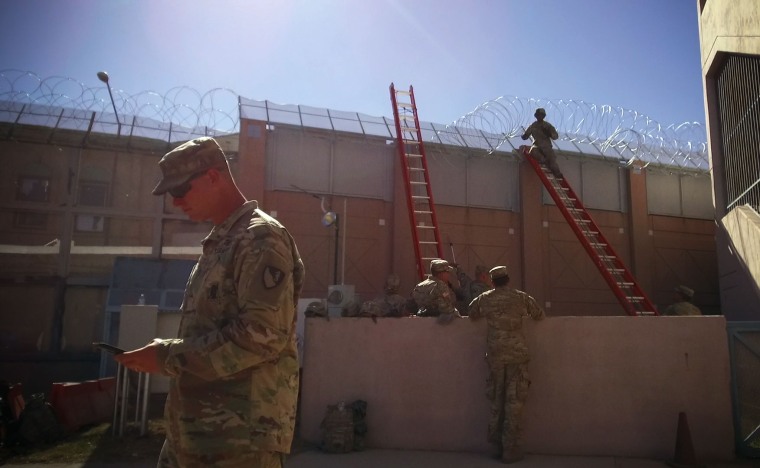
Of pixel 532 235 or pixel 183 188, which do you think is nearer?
pixel 183 188

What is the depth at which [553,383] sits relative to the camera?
6684 mm

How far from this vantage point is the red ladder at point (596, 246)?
32.4 ft

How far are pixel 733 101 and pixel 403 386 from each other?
22.6 ft

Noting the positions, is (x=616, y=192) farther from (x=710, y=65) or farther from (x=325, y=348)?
(x=325, y=348)

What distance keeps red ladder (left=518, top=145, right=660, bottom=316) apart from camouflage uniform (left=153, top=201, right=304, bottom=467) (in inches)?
336

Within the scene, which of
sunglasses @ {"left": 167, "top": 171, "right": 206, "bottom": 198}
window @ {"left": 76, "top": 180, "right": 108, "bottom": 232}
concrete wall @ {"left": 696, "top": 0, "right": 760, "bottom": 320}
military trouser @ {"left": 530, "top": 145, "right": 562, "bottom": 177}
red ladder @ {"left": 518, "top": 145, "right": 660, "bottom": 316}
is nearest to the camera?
sunglasses @ {"left": 167, "top": 171, "right": 206, "bottom": 198}

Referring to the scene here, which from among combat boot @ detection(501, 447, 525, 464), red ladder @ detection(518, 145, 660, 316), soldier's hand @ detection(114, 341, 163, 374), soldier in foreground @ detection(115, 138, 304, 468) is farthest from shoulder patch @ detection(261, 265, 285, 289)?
red ladder @ detection(518, 145, 660, 316)

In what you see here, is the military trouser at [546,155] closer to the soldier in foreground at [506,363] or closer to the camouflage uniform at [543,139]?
the camouflage uniform at [543,139]

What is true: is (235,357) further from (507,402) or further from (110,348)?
(507,402)

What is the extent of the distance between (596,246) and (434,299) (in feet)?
17.8

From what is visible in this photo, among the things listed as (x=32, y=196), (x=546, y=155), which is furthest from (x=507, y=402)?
(x=32, y=196)

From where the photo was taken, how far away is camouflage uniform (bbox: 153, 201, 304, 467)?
6.31 ft

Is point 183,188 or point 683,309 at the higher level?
point 183,188

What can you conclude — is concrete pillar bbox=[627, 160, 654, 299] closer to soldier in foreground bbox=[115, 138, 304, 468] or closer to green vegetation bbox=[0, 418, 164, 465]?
green vegetation bbox=[0, 418, 164, 465]
